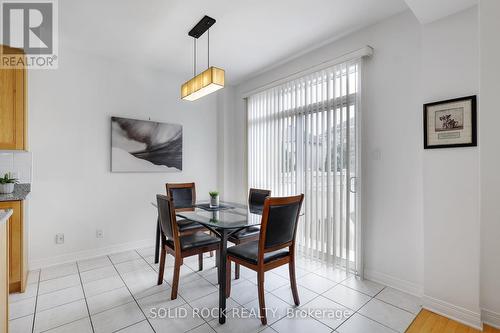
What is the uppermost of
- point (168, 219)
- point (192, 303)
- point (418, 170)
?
point (418, 170)

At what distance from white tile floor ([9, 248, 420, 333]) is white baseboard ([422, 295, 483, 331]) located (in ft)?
0.32

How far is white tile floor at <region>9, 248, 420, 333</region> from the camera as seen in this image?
6.19 feet

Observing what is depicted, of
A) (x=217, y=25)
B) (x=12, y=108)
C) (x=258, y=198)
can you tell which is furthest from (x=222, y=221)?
(x=12, y=108)

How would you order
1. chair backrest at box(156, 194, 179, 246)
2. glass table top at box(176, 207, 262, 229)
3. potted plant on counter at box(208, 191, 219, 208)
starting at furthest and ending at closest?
potted plant on counter at box(208, 191, 219, 208), chair backrest at box(156, 194, 179, 246), glass table top at box(176, 207, 262, 229)

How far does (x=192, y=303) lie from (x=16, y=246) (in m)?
1.74

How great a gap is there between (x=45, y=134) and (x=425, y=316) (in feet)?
14.2

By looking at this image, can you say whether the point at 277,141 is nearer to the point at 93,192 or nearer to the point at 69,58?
the point at 93,192

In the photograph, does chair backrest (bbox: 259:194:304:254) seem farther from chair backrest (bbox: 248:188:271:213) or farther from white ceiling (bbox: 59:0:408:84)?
white ceiling (bbox: 59:0:408:84)

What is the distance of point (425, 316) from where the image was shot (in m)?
2.03

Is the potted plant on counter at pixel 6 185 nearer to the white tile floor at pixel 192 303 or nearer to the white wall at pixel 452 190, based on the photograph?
the white tile floor at pixel 192 303

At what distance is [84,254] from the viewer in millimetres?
3248

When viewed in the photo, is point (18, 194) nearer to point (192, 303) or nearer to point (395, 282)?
point (192, 303)

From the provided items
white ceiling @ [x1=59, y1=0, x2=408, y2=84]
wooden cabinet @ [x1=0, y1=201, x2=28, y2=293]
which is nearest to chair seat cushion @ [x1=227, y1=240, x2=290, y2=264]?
wooden cabinet @ [x1=0, y1=201, x2=28, y2=293]

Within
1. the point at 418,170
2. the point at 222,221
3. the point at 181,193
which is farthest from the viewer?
the point at 181,193
